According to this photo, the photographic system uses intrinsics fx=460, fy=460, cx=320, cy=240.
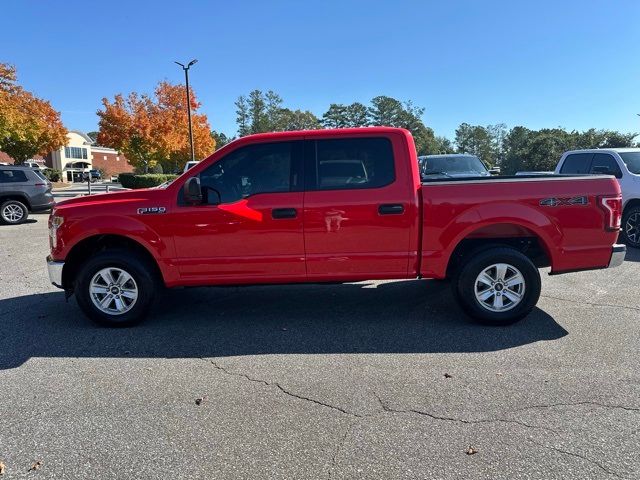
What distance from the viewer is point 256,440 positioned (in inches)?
112

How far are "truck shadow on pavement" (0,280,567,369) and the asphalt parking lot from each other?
2 centimetres

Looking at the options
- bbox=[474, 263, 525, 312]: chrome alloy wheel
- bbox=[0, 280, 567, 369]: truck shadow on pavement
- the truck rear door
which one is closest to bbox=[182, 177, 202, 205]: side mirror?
the truck rear door

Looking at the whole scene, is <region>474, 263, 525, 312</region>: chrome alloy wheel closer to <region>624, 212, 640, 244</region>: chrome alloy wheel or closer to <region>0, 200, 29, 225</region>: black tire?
<region>624, 212, 640, 244</region>: chrome alloy wheel

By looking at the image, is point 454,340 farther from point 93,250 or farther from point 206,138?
point 206,138

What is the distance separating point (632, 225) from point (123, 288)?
29.9ft

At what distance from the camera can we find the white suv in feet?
28.8

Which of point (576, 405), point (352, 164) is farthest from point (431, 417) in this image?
point (352, 164)

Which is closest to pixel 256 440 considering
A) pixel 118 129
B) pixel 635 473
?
pixel 635 473

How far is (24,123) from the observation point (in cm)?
2942

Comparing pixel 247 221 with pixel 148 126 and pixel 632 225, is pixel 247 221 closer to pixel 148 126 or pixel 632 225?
pixel 632 225

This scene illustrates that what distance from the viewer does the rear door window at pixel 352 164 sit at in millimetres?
4660

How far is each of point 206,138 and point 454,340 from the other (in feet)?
115

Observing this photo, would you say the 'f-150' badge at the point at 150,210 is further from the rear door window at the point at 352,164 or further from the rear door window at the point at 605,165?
the rear door window at the point at 605,165

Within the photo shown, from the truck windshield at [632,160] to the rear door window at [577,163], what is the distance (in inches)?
24.3
